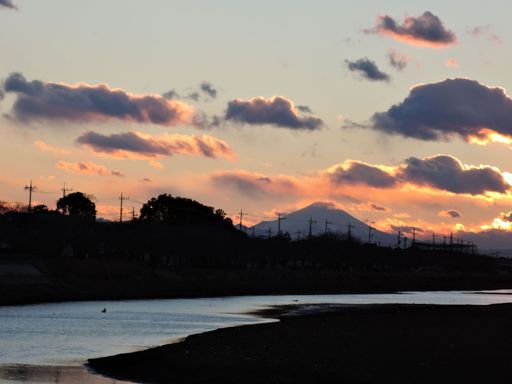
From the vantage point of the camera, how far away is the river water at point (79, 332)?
39406mm

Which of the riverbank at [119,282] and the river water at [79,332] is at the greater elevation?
the riverbank at [119,282]

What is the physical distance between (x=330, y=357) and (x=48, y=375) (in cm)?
1236

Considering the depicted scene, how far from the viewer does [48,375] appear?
37.7 metres

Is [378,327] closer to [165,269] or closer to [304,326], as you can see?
[304,326]

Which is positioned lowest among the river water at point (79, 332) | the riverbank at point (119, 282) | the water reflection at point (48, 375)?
the water reflection at point (48, 375)

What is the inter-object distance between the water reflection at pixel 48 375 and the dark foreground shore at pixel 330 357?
114 cm

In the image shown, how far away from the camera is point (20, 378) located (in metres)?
36.5

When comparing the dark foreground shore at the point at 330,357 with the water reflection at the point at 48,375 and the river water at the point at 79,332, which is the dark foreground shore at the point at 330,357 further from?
the river water at the point at 79,332

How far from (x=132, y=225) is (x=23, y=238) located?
109ft

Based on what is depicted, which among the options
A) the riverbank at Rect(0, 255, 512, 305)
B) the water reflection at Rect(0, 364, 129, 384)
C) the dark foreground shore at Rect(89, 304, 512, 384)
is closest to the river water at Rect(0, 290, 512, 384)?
the water reflection at Rect(0, 364, 129, 384)

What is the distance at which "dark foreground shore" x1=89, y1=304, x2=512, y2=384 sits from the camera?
36.0 m

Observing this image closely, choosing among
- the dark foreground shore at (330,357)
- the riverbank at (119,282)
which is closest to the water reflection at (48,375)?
the dark foreground shore at (330,357)

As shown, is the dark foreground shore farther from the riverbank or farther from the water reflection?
the riverbank

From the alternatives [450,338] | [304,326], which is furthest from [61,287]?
[450,338]
